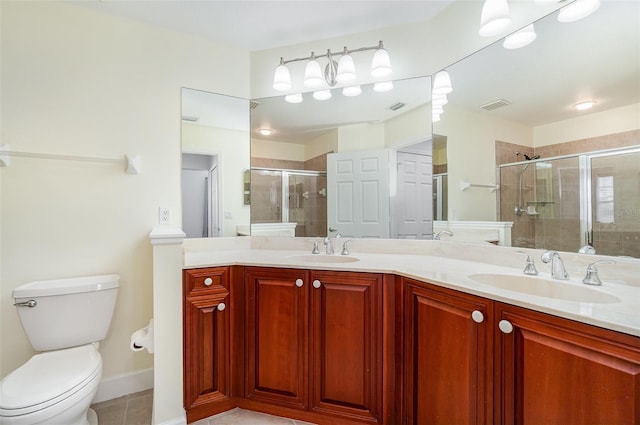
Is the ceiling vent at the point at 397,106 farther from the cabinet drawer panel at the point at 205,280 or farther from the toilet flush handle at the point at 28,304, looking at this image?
the toilet flush handle at the point at 28,304

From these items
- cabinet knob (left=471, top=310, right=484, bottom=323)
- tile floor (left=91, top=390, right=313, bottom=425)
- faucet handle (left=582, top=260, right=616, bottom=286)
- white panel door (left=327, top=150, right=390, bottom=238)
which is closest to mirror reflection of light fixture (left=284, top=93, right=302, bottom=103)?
white panel door (left=327, top=150, right=390, bottom=238)

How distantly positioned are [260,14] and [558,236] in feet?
6.94

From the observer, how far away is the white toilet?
1152 millimetres

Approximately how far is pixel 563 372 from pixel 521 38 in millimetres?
1503

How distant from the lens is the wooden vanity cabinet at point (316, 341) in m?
1.42

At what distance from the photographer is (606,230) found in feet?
3.85

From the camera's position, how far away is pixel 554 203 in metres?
1.33

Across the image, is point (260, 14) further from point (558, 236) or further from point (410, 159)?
point (558, 236)

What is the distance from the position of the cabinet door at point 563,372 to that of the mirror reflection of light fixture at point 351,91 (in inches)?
63.4

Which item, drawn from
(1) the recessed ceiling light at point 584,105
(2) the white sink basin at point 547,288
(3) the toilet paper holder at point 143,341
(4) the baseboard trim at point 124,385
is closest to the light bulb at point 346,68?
(1) the recessed ceiling light at point 584,105

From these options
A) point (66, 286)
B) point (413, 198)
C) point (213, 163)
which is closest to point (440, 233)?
point (413, 198)

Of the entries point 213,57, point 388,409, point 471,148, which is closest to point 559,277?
point 471,148

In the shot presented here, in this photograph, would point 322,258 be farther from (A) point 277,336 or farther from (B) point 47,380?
(B) point 47,380

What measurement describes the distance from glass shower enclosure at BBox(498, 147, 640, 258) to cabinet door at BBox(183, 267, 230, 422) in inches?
64.2
